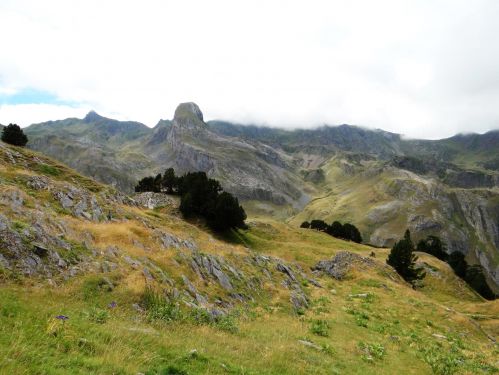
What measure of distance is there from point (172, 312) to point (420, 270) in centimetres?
6004

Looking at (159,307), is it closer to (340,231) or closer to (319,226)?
(340,231)

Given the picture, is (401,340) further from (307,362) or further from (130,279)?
(130,279)

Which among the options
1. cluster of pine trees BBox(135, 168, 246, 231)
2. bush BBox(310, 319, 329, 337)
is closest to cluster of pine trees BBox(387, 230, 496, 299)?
cluster of pine trees BBox(135, 168, 246, 231)

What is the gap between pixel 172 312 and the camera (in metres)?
16.6

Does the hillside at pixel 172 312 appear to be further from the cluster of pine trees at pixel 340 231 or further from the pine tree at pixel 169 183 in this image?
the cluster of pine trees at pixel 340 231

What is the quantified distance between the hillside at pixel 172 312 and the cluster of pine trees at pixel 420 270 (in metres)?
23.9

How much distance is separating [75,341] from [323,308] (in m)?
23.7

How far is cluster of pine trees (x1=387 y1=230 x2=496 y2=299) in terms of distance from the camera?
Answer: 64812 mm

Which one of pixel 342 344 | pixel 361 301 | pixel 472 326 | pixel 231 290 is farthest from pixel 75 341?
pixel 472 326

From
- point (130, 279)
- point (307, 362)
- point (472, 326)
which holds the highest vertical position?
point (130, 279)

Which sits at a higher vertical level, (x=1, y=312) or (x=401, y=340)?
(x=1, y=312)

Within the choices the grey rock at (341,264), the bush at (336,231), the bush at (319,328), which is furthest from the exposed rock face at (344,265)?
the bush at (336,231)

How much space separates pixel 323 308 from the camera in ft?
99.9

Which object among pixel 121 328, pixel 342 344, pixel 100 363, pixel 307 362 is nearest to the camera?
pixel 100 363
